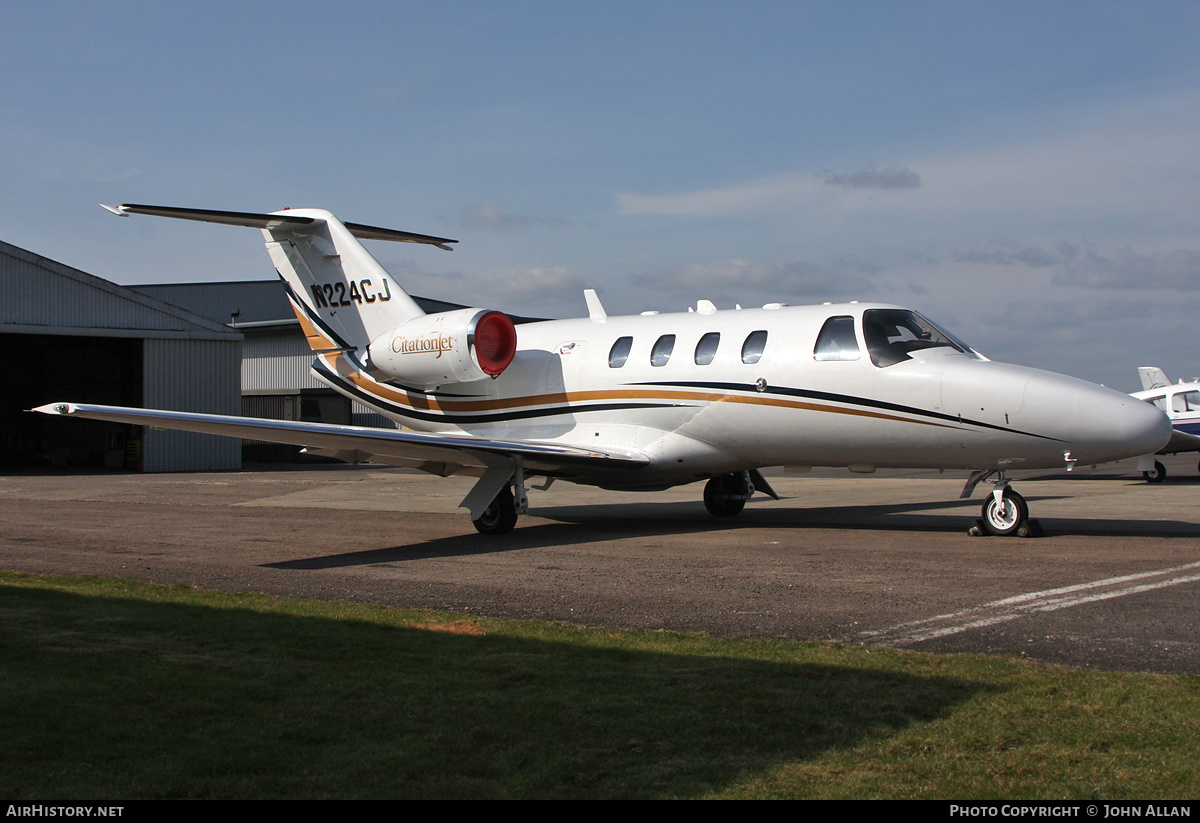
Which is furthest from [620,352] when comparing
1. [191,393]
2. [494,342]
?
[191,393]

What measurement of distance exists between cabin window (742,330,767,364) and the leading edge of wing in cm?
192

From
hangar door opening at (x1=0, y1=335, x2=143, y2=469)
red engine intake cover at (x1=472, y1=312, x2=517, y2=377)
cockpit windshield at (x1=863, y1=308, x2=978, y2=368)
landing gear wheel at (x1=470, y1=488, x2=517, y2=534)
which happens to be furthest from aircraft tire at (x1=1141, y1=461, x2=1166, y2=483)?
hangar door opening at (x1=0, y1=335, x2=143, y2=469)

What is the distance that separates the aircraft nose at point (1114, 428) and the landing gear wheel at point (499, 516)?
6961 mm

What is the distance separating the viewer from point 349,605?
26.0 ft

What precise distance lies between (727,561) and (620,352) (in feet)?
15.6

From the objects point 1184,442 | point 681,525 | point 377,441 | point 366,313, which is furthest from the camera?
point 1184,442

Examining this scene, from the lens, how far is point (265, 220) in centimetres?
1592

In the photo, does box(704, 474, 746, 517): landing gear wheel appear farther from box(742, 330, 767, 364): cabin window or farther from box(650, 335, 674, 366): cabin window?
box(742, 330, 767, 364): cabin window

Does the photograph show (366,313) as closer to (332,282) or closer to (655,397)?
(332,282)

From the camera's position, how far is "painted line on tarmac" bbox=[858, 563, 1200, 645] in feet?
21.8

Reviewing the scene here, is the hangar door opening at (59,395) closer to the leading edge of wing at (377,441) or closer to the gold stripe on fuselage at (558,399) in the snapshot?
the gold stripe on fuselage at (558,399)

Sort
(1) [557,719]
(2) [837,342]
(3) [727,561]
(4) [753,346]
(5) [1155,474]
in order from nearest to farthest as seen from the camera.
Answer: (1) [557,719] < (3) [727,561] < (2) [837,342] < (4) [753,346] < (5) [1155,474]

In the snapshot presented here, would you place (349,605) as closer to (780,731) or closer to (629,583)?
(629,583)

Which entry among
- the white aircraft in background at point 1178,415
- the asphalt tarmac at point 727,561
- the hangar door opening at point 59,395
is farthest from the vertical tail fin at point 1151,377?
the hangar door opening at point 59,395
